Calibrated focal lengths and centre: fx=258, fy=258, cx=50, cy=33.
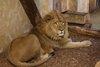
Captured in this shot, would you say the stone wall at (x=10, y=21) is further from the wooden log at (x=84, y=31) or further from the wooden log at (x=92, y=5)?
the wooden log at (x=92, y=5)

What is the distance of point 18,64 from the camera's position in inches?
93.4

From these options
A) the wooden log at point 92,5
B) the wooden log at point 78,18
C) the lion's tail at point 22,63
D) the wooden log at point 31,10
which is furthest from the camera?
the wooden log at point 92,5

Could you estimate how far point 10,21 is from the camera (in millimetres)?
2855

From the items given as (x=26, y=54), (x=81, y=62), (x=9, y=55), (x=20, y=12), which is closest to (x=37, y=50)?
(x=26, y=54)

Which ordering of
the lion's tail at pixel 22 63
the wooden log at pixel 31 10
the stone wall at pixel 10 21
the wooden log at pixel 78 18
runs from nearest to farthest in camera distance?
the lion's tail at pixel 22 63 < the stone wall at pixel 10 21 < the wooden log at pixel 31 10 < the wooden log at pixel 78 18

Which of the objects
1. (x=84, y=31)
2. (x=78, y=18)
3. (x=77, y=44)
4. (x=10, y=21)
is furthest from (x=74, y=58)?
(x=78, y=18)

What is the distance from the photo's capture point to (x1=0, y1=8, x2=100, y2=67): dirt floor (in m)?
2.42

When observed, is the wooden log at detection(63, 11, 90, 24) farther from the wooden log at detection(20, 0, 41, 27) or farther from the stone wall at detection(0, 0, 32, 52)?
the stone wall at detection(0, 0, 32, 52)

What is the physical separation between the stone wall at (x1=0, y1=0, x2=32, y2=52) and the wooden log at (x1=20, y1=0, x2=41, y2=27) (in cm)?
5

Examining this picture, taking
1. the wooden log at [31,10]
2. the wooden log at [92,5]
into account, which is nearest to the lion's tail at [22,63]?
the wooden log at [31,10]

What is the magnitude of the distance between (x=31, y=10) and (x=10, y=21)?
1.13 feet

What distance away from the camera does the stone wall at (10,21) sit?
9.02ft

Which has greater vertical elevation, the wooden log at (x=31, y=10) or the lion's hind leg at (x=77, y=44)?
the wooden log at (x=31, y=10)

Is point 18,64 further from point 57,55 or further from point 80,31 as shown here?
point 80,31
